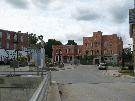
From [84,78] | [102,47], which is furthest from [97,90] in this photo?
[102,47]

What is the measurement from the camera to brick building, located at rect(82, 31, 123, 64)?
151475mm

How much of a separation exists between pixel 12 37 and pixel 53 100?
12693 cm

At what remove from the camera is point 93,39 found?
15412 centimetres

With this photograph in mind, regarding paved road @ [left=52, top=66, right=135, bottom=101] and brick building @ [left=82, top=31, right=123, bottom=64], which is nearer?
paved road @ [left=52, top=66, right=135, bottom=101]

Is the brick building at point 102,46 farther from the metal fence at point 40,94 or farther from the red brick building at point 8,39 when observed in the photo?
the metal fence at point 40,94

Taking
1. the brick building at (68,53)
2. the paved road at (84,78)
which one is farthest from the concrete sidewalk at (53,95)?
the brick building at (68,53)

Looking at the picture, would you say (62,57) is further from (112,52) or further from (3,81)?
(3,81)

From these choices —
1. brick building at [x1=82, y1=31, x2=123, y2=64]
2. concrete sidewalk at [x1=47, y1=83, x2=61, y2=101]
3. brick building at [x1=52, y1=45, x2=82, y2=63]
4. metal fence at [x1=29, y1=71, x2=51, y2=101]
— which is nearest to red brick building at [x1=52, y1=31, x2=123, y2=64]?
brick building at [x1=82, y1=31, x2=123, y2=64]

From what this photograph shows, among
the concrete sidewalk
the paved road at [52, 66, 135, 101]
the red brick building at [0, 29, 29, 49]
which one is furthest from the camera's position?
the red brick building at [0, 29, 29, 49]

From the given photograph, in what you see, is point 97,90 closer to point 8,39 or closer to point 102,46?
point 8,39

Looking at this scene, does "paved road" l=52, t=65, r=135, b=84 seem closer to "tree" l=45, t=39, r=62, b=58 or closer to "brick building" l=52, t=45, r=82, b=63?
"brick building" l=52, t=45, r=82, b=63

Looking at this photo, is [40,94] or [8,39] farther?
[8,39]

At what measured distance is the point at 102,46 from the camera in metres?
154

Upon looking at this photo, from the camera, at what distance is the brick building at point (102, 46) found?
151475 mm
